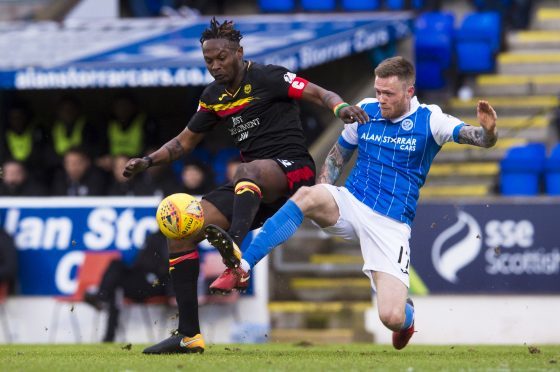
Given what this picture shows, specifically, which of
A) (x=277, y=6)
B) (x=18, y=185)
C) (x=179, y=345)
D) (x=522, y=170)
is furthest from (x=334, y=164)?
(x=277, y=6)

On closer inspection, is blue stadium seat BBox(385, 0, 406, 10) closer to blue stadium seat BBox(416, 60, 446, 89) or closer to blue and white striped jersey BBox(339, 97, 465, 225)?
blue stadium seat BBox(416, 60, 446, 89)

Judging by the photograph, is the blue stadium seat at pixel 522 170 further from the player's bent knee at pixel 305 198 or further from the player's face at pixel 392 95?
the player's bent knee at pixel 305 198

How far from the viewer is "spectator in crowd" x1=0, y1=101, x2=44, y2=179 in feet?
59.5

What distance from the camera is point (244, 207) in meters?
9.66

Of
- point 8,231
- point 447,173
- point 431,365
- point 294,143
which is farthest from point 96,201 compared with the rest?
point 431,365

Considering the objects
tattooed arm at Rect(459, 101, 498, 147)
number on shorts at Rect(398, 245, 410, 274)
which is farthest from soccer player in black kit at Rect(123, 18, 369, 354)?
tattooed arm at Rect(459, 101, 498, 147)

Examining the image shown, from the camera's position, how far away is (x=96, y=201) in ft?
53.3

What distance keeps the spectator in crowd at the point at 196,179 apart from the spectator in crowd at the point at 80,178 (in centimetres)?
116

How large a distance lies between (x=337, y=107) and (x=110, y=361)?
7.80 ft

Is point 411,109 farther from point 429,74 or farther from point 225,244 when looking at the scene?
point 429,74

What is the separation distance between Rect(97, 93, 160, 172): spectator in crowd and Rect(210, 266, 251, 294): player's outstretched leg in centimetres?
874

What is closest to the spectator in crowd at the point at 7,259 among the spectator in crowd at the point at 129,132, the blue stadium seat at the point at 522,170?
the spectator in crowd at the point at 129,132

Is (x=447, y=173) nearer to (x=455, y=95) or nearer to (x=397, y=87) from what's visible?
(x=455, y=95)

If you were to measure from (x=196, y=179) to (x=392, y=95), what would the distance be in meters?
6.62
